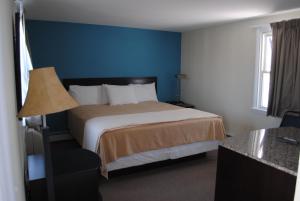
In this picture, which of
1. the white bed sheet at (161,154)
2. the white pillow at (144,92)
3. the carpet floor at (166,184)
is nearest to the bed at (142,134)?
the white bed sheet at (161,154)

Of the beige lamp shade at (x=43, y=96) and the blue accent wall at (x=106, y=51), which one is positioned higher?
the blue accent wall at (x=106, y=51)

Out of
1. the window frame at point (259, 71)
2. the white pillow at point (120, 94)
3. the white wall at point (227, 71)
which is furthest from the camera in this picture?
the white pillow at point (120, 94)

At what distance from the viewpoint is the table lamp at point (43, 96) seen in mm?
1335

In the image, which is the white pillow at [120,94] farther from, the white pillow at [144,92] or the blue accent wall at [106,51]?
the blue accent wall at [106,51]

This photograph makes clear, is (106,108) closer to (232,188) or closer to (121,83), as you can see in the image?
(121,83)

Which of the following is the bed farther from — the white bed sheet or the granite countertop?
the granite countertop

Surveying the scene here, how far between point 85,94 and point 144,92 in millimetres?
1195

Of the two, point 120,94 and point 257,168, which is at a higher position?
point 120,94

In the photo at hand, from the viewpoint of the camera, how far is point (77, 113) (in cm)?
380

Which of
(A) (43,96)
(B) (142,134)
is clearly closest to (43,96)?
(A) (43,96)

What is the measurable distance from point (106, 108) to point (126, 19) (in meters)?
1.56

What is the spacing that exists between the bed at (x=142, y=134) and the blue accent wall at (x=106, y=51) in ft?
3.75

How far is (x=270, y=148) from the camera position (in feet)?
5.24

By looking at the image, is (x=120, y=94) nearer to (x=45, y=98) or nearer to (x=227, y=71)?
(x=227, y=71)
